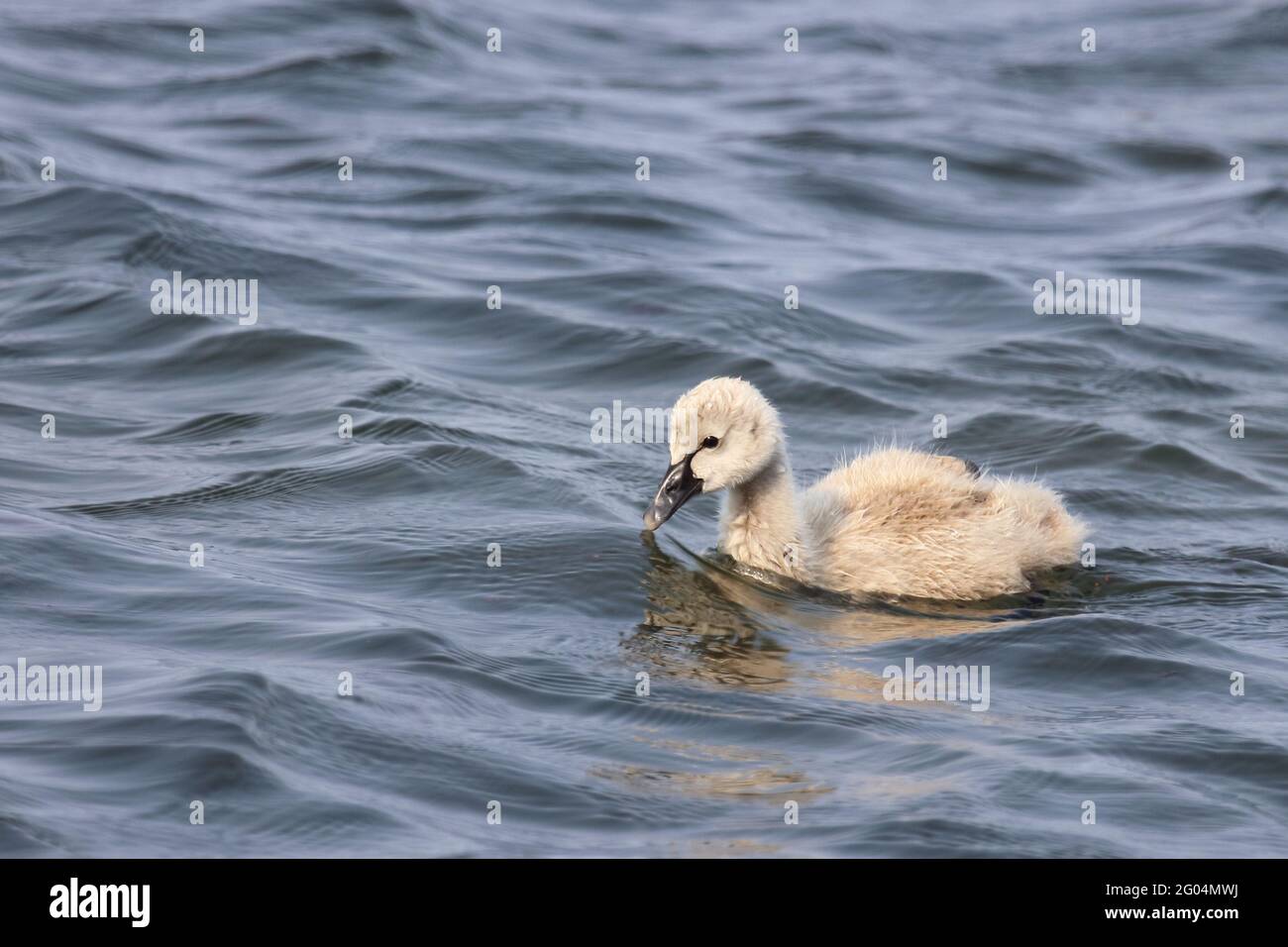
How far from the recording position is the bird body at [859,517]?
9.32 meters

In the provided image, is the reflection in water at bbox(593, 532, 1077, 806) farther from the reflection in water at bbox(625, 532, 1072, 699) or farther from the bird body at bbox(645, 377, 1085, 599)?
the bird body at bbox(645, 377, 1085, 599)

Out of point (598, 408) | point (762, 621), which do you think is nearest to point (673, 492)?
point (762, 621)

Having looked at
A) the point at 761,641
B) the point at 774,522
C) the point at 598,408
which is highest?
the point at 598,408

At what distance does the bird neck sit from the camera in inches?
379

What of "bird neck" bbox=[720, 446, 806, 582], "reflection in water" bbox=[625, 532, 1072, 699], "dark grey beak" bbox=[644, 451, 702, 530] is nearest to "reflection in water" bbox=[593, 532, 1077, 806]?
"reflection in water" bbox=[625, 532, 1072, 699]

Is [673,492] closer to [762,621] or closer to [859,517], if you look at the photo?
[762,621]

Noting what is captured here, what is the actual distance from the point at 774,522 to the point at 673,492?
0.60 m

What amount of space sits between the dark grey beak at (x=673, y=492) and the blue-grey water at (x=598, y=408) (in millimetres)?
372

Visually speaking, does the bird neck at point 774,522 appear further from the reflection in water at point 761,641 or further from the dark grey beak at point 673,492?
the dark grey beak at point 673,492

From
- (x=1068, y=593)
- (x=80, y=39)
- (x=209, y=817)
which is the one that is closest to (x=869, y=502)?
(x=1068, y=593)

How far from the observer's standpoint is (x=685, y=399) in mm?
9289

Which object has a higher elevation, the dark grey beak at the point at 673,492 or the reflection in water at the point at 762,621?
the dark grey beak at the point at 673,492

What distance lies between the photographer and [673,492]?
9.34 m

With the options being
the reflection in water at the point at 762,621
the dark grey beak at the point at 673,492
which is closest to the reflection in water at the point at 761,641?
the reflection in water at the point at 762,621
